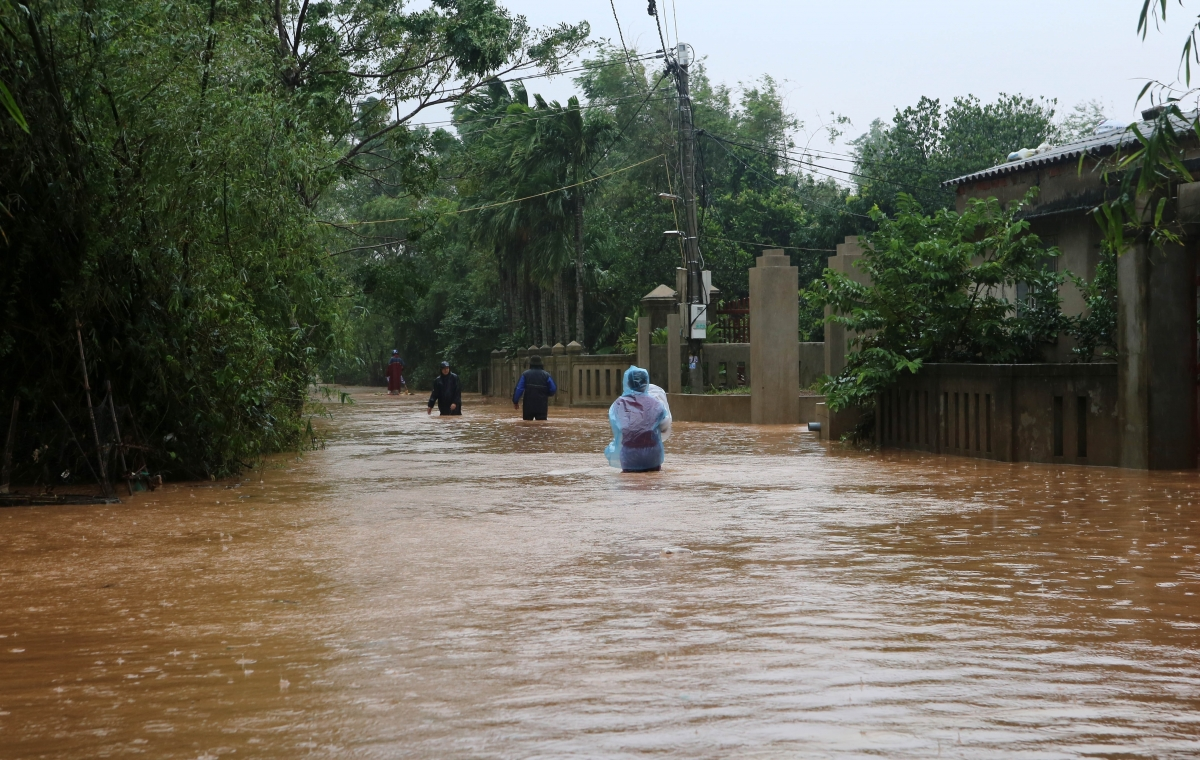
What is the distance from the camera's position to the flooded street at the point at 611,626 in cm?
436

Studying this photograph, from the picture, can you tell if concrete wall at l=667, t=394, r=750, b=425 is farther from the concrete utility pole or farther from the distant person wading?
the distant person wading

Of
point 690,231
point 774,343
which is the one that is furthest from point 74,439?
point 690,231

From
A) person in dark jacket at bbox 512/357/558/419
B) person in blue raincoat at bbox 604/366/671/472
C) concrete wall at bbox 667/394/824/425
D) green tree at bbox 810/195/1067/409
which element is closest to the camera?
person in blue raincoat at bbox 604/366/671/472

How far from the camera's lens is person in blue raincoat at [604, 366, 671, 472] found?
14641 millimetres

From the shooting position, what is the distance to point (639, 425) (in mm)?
14695

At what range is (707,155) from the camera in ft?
187

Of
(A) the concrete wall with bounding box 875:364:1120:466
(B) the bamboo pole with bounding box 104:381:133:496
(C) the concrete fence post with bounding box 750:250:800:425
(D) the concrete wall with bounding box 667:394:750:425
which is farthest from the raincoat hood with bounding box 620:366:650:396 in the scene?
(D) the concrete wall with bounding box 667:394:750:425

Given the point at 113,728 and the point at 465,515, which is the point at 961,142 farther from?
the point at 113,728

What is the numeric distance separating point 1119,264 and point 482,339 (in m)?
41.6

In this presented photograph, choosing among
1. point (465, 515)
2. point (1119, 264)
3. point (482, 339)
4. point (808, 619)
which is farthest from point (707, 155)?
point (808, 619)

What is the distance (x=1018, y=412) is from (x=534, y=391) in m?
13.2

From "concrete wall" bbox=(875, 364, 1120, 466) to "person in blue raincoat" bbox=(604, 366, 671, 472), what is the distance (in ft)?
13.8

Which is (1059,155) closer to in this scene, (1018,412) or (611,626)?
(1018,412)

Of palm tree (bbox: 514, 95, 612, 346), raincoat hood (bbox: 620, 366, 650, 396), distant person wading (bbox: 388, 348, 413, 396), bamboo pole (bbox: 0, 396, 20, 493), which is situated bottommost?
bamboo pole (bbox: 0, 396, 20, 493)
